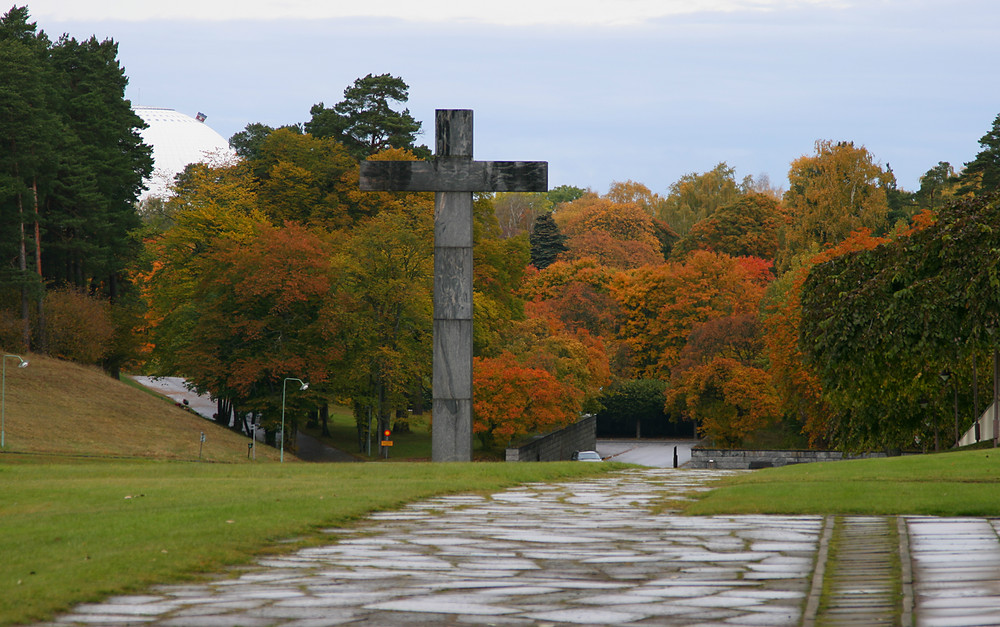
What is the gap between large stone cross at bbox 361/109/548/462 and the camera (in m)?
21.8

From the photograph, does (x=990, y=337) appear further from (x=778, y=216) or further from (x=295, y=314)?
(x=778, y=216)

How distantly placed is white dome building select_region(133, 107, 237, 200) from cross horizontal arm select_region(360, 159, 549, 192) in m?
111

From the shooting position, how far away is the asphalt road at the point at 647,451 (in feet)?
180

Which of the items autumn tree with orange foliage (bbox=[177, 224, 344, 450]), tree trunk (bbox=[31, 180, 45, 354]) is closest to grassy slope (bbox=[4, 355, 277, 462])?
tree trunk (bbox=[31, 180, 45, 354])

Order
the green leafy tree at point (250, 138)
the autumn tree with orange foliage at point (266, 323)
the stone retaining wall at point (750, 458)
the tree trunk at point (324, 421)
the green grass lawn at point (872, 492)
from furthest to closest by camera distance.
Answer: the green leafy tree at point (250, 138) < the tree trunk at point (324, 421) < the autumn tree with orange foliage at point (266, 323) < the stone retaining wall at point (750, 458) < the green grass lawn at point (872, 492)

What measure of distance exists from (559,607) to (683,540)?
322 cm

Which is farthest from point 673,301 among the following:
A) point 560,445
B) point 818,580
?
point 818,580

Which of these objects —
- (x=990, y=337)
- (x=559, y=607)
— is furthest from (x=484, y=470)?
(x=559, y=607)

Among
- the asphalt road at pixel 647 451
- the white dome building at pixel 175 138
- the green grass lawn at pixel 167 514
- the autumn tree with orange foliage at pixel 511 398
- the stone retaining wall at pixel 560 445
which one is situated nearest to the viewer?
the green grass lawn at pixel 167 514

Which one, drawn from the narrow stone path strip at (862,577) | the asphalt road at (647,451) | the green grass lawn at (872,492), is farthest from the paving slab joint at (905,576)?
the asphalt road at (647,451)

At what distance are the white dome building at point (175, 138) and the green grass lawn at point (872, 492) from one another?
121 m

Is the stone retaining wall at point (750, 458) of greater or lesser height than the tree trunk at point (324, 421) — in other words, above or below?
below

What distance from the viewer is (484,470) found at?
17391 millimetres

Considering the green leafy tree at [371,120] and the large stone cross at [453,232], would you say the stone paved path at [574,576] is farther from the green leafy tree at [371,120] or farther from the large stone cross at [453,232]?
the green leafy tree at [371,120]
